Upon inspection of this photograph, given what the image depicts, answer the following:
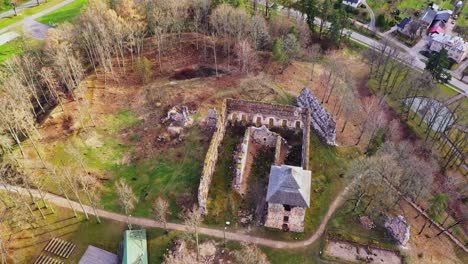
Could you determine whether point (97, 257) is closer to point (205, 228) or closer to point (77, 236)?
point (77, 236)

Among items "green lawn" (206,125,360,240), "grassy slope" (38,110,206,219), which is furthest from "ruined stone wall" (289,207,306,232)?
Answer: "grassy slope" (38,110,206,219)

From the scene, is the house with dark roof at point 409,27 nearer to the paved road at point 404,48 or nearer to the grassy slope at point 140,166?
the paved road at point 404,48

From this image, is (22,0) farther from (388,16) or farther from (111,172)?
(388,16)

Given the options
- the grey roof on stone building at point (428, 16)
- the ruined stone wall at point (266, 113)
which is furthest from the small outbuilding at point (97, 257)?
the grey roof on stone building at point (428, 16)

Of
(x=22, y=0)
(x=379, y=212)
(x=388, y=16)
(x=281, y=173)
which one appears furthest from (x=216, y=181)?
(x=22, y=0)

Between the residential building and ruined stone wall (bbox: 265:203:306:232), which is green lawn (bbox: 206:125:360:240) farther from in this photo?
the residential building

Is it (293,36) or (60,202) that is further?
(293,36)
